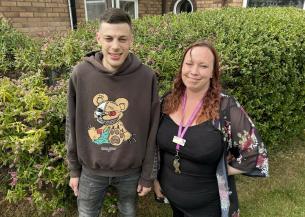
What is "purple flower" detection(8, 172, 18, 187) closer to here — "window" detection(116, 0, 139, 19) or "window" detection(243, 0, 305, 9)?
"window" detection(116, 0, 139, 19)

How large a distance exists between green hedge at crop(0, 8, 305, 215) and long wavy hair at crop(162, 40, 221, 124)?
0.84m

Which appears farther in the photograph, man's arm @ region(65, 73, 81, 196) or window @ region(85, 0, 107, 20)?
window @ region(85, 0, 107, 20)

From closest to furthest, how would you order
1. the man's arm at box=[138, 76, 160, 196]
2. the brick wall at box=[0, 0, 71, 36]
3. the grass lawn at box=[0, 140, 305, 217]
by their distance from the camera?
the man's arm at box=[138, 76, 160, 196]
the grass lawn at box=[0, 140, 305, 217]
the brick wall at box=[0, 0, 71, 36]

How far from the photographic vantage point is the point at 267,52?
3.96 meters

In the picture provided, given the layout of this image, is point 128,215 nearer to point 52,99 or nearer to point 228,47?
point 52,99

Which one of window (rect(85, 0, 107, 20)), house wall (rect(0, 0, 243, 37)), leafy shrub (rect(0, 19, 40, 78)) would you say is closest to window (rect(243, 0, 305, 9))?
window (rect(85, 0, 107, 20))

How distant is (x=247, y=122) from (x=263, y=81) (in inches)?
80.3

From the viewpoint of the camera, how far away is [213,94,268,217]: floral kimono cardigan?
2.24 m

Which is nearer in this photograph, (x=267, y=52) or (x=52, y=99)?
(x=52, y=99)

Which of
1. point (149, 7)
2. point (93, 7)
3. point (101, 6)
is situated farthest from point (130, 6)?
point (93, 7)

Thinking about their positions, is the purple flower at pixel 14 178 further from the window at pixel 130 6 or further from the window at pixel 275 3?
the window at pixel 275 3

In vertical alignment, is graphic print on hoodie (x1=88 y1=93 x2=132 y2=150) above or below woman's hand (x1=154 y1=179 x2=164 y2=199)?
above

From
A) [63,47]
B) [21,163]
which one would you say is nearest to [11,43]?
[63,47]

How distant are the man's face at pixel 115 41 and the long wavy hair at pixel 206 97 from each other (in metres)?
0.43
